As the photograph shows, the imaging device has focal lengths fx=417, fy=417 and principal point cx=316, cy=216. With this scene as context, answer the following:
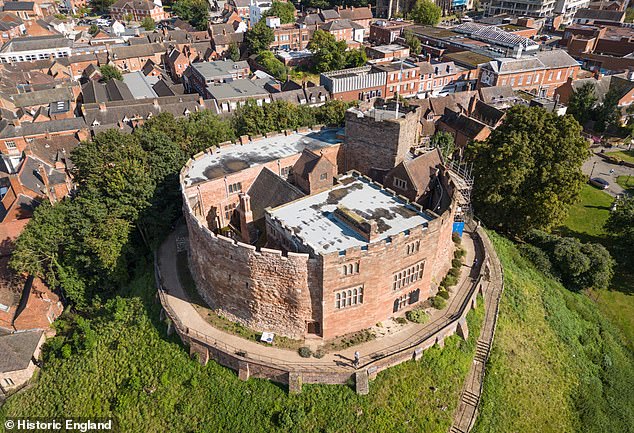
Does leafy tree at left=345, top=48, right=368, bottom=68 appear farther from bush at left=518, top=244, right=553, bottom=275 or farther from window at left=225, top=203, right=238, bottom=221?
window at left=225, top=203, right=238, bottom=221

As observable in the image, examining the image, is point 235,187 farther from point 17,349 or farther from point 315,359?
point 17,349

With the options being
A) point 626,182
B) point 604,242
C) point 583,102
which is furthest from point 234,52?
point 604,242

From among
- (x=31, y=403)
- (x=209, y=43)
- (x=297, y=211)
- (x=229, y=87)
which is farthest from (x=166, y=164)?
(x=209, y=43)

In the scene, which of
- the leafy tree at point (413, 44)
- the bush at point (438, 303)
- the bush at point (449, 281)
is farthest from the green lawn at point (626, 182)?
the leafy tree at point (413, 44)

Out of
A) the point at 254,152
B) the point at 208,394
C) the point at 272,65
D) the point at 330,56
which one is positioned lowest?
the point at 208,394

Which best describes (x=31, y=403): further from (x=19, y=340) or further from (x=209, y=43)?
(x=209, y=43)

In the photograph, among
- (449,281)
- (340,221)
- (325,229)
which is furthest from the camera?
(449,281)
